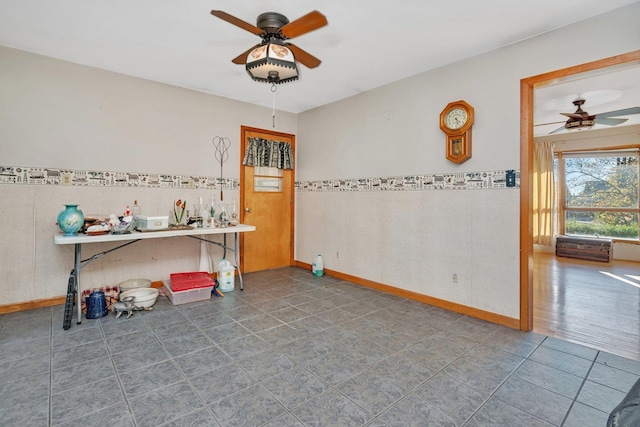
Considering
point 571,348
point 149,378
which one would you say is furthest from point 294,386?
point 571,348

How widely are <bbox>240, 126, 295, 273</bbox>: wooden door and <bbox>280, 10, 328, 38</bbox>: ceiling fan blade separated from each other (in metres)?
2.45

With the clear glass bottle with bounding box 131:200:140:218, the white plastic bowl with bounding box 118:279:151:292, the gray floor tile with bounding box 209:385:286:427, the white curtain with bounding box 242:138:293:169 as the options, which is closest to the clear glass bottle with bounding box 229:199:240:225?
the white curtain with bounding box 242:138:293:169

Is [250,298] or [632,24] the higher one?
[632,24]

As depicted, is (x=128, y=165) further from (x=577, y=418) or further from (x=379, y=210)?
(x=577, y=418)

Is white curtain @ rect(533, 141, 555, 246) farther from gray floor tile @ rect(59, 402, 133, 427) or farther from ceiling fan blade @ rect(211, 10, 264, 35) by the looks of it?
gray floor tile @ rect(59, 402, 133, 427)

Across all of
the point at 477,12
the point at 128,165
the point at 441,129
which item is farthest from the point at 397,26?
the point at 128,165

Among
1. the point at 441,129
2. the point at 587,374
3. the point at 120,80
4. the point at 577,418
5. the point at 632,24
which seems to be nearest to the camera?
the point at 577,418

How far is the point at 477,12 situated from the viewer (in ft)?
7.57

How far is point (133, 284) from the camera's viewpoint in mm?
3387

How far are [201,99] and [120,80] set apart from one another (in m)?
0.91

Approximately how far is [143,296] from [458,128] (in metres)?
3.58

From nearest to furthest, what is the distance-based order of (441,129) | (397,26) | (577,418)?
(577,418) → (397,26) → (441,129)

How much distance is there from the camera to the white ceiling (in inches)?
88.4

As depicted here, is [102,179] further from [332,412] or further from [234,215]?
[332,412]
